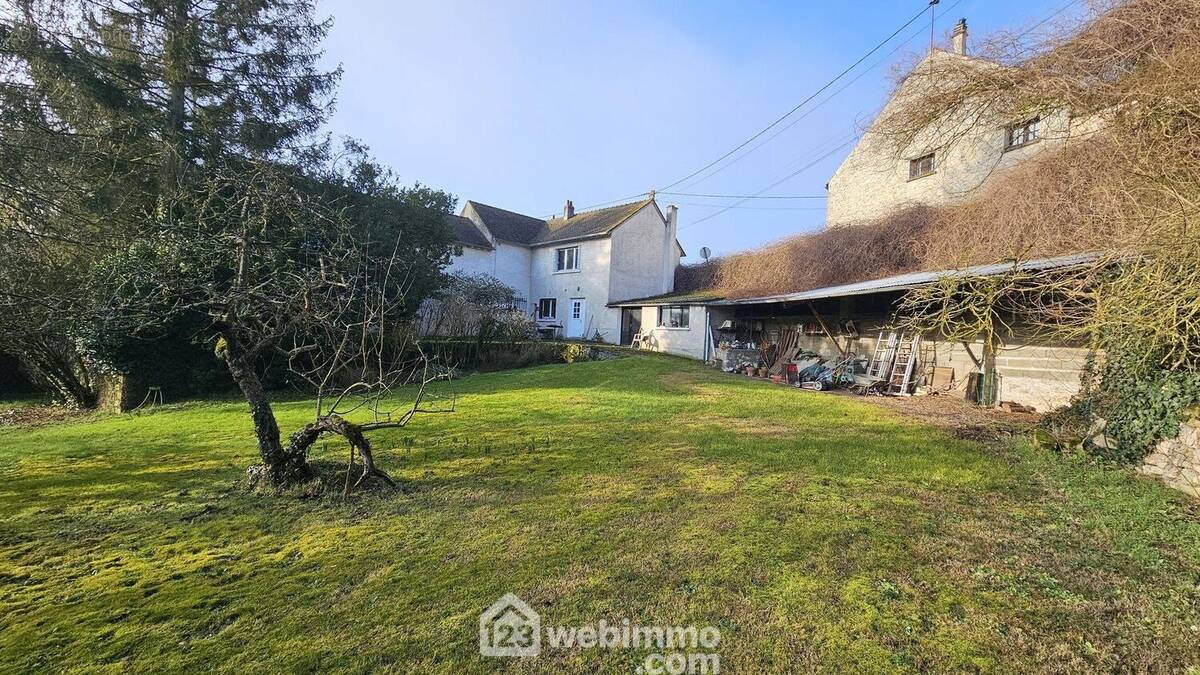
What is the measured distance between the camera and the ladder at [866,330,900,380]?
12398 millimetres

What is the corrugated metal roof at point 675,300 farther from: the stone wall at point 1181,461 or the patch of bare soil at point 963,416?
the stone wall at point 1181,461

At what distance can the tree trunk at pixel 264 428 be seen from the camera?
4473mm

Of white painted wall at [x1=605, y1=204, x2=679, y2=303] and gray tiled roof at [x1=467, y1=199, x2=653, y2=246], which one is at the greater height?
gray tiled roof at [x1=467, y1=199, x2=653, y2=246]

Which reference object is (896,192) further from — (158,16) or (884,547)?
(158,16)

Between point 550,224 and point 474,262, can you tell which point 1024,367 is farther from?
point 550,224

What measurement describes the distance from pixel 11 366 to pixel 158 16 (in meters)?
10.1

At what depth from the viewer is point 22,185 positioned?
525 centimetres

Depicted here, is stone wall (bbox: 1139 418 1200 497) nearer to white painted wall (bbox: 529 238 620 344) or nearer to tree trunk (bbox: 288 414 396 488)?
tree trunk (bbox: 288 414 396 488)

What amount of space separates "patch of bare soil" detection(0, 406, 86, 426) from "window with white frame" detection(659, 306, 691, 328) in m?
18.1

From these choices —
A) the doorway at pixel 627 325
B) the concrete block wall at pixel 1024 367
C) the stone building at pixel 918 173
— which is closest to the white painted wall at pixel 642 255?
the doorway at pixel 627 325

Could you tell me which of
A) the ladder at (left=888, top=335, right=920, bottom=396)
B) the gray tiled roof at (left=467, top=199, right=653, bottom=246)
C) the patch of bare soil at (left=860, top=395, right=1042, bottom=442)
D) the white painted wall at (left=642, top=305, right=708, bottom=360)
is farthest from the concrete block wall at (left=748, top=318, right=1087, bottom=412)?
the gray tiled roof at (left=467, top=199, right=653, bottom=246)

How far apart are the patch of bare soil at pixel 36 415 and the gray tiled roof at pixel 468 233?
53.0 feet

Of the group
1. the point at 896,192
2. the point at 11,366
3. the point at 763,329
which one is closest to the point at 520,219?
the point at 763,329

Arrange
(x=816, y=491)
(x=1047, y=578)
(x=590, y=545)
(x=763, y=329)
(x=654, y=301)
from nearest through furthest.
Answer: (x=1047, y=578), (x=590, y=545), (x=816, y=491), (x=763, y=329), (x=654, y=301)
